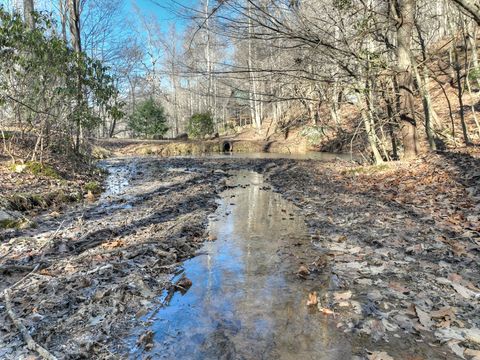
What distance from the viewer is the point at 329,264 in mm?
4789

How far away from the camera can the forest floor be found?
10.2 feet

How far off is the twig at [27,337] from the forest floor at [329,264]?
0.10 ft

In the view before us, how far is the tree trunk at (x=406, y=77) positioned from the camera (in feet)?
29.9

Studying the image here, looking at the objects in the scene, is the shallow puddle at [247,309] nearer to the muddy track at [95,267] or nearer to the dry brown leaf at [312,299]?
the dry brown leaf at [312,299]

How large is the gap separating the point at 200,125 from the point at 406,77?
20929mm

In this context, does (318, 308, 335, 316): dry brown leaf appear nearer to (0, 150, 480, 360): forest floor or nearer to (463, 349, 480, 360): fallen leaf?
(0, 150, 480, 360): forest floor

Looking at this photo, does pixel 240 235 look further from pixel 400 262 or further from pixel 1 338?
pixel 1 338

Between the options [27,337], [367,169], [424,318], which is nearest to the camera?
[27,337]

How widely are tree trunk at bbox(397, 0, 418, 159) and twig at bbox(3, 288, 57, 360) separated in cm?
925

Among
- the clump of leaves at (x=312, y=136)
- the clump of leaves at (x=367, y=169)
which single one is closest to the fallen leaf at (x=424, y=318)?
the clump of leaves at (x=367, y=169)

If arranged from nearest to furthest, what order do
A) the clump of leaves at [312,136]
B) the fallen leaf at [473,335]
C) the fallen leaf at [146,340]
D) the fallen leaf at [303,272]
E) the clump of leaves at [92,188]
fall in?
the fallen leaf at [473,335]
the fallen leaf at [146,340]
the fallen leaf at [303,272]
the clump of leaves at [92,188]
the clump of leaves at [312,136]

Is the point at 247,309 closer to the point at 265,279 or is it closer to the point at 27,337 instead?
the point at 265,279

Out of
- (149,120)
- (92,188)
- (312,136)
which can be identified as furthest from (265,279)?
(149,120)

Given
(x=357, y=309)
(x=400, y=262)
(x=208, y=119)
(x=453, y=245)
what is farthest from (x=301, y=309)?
(x=208, y=119)
